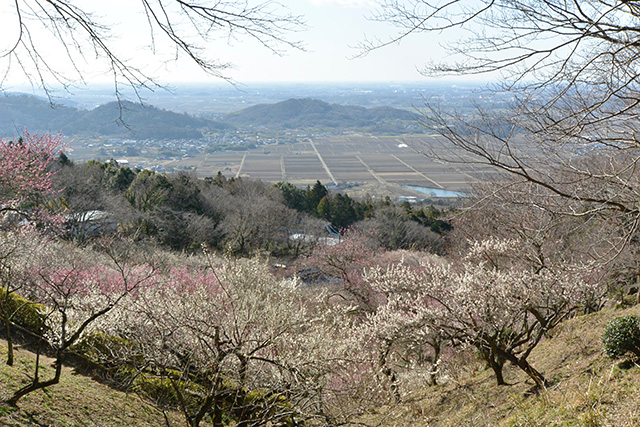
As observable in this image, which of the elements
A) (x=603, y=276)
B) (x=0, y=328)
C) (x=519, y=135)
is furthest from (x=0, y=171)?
(x=603, y=276)

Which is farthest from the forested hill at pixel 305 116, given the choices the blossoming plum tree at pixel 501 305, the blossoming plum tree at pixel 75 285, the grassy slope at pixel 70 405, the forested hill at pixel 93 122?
the grassy slope at pixel 70 405

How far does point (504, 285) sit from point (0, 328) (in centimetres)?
1084

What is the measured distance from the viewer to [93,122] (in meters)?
72.2

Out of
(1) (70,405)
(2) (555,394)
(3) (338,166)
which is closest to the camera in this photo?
(1) (70,405)

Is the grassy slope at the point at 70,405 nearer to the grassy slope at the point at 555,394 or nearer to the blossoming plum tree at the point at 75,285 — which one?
the blossoming plum tree at the point at 75,285

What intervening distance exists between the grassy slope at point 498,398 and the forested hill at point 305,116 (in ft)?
396

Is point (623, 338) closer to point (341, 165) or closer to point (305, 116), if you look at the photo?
point (341, 165)

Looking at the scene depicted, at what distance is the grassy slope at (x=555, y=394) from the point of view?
4965mm

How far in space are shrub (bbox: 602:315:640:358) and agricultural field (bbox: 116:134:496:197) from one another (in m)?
A: 46.5

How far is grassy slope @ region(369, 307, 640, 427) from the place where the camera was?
4.96m

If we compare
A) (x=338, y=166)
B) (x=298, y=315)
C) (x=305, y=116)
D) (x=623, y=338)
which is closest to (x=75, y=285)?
(x=298, y=315)

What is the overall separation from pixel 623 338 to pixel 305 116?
13661 cm

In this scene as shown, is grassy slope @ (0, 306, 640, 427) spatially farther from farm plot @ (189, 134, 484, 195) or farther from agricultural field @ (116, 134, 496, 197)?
farm plot @ (189, 134, 484, 195)

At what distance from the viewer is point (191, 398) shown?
7.04 meters
